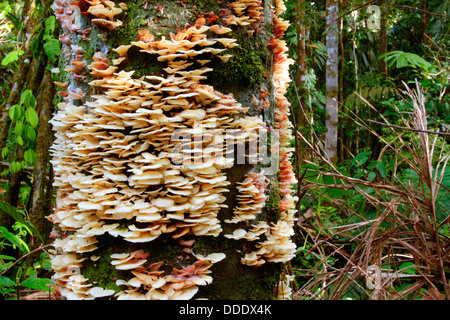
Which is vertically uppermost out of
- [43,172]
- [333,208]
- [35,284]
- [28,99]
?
[28,99]

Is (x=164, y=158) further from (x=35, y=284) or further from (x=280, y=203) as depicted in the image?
(x=35, y=284)

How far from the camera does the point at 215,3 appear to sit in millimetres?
1465

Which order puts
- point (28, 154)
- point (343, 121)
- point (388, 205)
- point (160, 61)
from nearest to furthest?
point (160, 61) < point (388, 205) < point (28, 154) < point (343, 121)

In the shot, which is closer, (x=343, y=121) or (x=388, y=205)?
(x=388, y=205)

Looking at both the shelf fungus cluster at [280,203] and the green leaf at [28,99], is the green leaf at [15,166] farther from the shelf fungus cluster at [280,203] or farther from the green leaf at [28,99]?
the shelf fungus cluster at [280,203]

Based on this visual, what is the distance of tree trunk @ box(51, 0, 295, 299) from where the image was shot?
4.18 feet

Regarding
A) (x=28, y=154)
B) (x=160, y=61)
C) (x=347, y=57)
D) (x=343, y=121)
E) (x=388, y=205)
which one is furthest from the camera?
(x=347, y=57)

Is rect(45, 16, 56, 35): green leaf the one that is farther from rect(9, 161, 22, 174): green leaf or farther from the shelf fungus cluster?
the shelf fungus cluster

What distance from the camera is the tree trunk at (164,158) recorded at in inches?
50.2

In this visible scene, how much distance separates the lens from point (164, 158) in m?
1.30

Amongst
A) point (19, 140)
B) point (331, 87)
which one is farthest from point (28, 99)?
point (331, 87)
